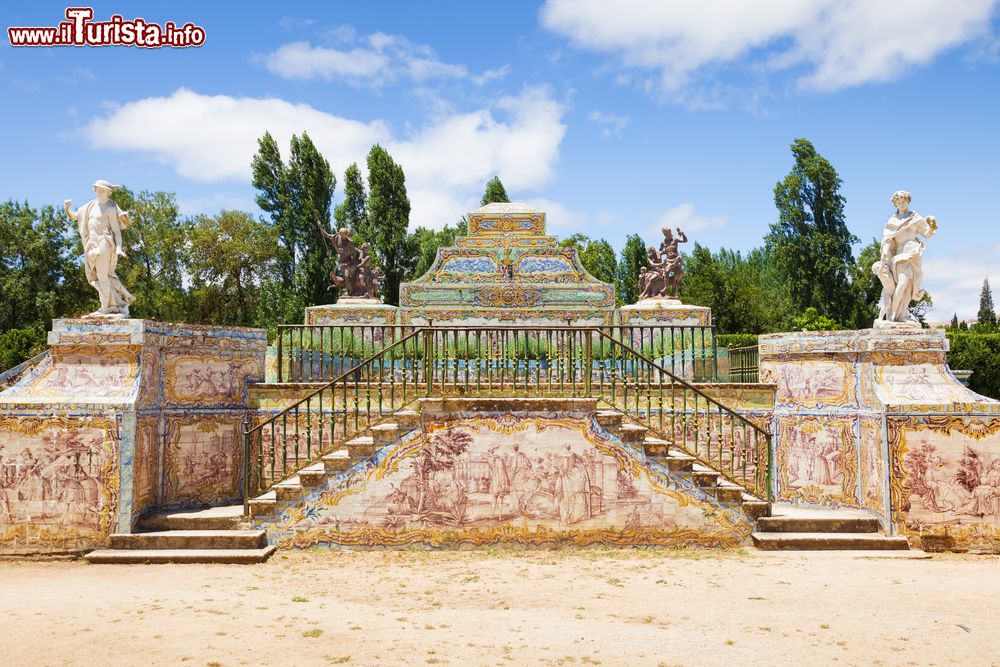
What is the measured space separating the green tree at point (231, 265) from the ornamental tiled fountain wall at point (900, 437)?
2744cm

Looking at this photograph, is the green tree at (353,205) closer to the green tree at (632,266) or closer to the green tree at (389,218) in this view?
the green tree at (389,218)

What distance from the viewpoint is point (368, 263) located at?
17578 millimetres

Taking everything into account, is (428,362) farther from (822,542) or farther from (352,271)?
(352,271)

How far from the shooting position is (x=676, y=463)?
8477mm

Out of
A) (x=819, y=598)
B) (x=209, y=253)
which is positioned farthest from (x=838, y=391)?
(x=209, y=253)

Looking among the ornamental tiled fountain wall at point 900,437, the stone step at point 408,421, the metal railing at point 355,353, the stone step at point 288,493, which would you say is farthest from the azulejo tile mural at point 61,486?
the ornamental tiled fountain wall at point 900,437

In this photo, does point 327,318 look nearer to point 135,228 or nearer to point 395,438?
point 395,438

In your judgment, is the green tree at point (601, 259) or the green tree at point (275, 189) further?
the green tree at point (601, 259)

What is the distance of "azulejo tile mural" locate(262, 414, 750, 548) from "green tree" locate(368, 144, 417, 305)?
24.9 metres

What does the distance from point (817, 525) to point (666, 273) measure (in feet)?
30.6

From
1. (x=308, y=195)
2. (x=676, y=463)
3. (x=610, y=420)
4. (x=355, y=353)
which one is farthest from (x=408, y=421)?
(x=308, y=195)

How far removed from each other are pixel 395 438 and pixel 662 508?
322cm

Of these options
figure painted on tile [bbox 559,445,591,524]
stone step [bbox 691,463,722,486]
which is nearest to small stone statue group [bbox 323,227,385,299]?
figure painted on tile [bbox 559,445,591,524]

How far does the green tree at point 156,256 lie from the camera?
33.3m
